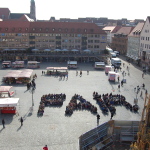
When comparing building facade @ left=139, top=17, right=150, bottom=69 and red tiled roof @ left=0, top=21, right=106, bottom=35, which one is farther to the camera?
red tiled roof @ left=0, top=21, right=106, bottom=35

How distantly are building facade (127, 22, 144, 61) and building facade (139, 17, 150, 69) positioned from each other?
2.38m

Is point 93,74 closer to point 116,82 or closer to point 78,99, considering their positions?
point 116,82

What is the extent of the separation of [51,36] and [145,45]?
26.2 meters

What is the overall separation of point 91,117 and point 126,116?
356 cm

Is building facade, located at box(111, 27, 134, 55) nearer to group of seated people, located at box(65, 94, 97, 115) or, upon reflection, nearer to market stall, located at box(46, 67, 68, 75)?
market stall, located at box(46, 67, 68, 75)

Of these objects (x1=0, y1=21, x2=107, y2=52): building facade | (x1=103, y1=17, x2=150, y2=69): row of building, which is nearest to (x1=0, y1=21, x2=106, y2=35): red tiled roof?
(x1=0, y1=21, x2=107, y2=52): building facade

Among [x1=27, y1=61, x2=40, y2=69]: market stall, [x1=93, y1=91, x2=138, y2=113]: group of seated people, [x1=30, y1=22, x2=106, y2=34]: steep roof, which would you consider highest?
[x1=30, y1=22, x2=106, y2=34]: steep roof

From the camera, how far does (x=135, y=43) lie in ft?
217

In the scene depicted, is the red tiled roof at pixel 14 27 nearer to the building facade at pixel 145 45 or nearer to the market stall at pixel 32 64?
the market stall at pixel 32 64

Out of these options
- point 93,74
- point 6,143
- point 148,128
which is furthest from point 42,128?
point 93,74

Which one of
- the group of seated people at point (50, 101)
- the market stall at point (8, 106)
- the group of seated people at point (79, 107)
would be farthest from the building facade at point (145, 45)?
the market stall at point (8, 106)

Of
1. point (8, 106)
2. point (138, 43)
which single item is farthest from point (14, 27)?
point (8, 106)

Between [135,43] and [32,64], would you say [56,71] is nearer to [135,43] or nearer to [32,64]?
[32,64]

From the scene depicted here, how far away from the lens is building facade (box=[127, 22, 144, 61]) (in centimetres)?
6412
